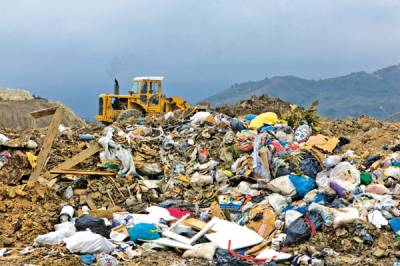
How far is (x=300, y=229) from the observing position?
611cm

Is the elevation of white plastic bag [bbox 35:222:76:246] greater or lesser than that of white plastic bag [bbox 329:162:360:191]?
lesser

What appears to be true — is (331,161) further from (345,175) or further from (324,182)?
(324,182)

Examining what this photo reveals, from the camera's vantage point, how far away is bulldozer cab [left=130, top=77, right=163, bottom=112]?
53.8ft

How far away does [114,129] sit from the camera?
984cm

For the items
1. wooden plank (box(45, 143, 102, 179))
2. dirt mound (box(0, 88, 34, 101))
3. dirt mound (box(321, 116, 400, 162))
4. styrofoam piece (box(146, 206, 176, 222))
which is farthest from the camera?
dirt mound (box(0, 88, 34, 101))

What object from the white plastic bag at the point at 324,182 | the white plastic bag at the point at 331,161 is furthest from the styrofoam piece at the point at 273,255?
the white plastic bag at the point at 331,161

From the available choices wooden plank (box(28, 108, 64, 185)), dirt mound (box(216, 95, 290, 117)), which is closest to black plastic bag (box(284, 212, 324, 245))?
wooden plank (box(28, 108, 64, 185))

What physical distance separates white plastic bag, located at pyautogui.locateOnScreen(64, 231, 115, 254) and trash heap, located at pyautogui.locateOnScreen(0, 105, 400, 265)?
0.01 meters

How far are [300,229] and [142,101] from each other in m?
11.1

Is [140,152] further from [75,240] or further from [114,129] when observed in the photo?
[75,240]

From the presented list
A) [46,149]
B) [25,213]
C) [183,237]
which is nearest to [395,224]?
[183,237]

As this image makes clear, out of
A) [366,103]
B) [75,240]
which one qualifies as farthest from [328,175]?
[366,103]

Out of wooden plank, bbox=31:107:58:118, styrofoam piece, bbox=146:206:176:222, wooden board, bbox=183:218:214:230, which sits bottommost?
styrofoam piece, bbox=146:206:176:222

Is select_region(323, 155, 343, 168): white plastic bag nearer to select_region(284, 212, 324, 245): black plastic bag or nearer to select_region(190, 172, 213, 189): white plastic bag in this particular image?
select_region(284, 212, 324, 245): black plastic bag
